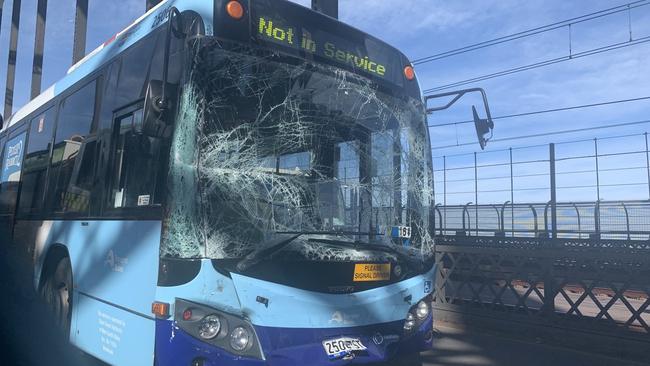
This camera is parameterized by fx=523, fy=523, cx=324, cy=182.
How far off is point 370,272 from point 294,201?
2.77 ft

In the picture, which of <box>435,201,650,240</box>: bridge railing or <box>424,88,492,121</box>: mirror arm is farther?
<box>435,201,650,240</box>: bridge railing

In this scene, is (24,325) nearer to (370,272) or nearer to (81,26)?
(370,272)

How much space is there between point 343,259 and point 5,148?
7318 millimetres

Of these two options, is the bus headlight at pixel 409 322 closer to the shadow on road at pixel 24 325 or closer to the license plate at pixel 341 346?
the license plate at pixel 341 346

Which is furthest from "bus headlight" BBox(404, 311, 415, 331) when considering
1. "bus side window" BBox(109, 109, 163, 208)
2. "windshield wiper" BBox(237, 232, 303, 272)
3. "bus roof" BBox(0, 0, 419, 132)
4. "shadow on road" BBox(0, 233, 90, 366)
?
"shadow on road" BBox(0, 233, 90, 366)

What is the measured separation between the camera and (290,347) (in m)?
3.63

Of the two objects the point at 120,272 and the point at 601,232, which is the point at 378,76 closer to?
the point at 120,272

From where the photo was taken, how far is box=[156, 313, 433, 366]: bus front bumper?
3395 millimetres

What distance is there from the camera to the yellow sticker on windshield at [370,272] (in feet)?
13.5

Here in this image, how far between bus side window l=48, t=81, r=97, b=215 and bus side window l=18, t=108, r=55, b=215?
1.17 ft

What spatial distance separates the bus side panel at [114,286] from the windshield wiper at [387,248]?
4.05 ft

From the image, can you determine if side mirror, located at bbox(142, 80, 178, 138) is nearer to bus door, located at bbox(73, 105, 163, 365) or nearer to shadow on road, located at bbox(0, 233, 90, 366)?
bus door, located at bbox(73, 105, 163, 365)

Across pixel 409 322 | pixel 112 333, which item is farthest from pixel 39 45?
pixel 409 322

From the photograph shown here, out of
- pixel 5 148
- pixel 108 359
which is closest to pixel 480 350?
pixel 108 359
